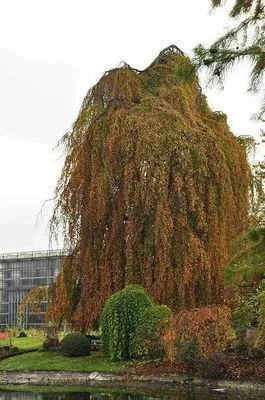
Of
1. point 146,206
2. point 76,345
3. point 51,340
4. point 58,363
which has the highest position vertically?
point 146,206

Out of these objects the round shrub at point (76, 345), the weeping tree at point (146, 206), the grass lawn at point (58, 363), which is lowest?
the grass lawn at point (58, 363)

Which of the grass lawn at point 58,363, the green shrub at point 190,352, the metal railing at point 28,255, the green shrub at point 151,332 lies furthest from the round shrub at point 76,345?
the metal railing at point 28,255

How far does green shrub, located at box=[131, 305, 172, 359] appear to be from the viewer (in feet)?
61.9

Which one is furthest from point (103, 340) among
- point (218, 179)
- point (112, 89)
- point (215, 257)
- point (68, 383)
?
point (112, 89)

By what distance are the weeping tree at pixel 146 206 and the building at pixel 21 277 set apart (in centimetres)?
1784

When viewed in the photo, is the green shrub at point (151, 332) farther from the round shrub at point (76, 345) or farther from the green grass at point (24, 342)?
the green grass at point (24, 342)

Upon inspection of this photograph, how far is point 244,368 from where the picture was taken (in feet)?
55.7

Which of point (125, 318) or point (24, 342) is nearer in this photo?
point (125, 318)

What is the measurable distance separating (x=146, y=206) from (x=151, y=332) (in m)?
4.13

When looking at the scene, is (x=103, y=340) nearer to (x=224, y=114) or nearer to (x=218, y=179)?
(x=218, y=179)

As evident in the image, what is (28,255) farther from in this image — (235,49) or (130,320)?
(235,49)

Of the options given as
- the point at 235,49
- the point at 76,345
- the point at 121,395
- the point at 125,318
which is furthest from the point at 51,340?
the point at 235,49

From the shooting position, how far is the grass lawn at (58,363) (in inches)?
752

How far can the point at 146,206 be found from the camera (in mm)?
21203
